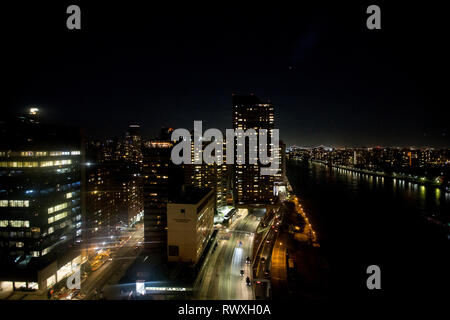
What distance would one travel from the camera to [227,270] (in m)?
7.03

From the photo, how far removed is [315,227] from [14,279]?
40.2 feet

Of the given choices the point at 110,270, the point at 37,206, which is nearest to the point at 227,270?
the point at 110,270

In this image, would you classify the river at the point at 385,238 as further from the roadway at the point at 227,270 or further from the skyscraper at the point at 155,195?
the skyscraper at the point at 155,195

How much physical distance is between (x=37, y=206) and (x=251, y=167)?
10.4m

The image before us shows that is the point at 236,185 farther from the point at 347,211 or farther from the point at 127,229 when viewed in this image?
the point at 347,211

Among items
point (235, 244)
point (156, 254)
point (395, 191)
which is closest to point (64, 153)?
point (156, 254)

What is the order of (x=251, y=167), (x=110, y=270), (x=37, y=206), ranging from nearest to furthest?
(x=37, y=206), (x=110, y=270), (x=251, y=167)

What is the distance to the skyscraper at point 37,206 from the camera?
6320 millimetres

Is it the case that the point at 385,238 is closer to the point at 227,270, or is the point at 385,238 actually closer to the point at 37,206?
the point at 227,270

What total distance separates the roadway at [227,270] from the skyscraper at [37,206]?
4184 mm

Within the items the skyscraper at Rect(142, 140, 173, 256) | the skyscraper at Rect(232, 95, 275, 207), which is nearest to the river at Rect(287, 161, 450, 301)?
the skyscraper at Rect(232, 95, 275, 207)

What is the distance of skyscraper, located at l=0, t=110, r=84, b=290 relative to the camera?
249 inches

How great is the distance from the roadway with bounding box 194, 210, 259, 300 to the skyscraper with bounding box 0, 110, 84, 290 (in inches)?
165
